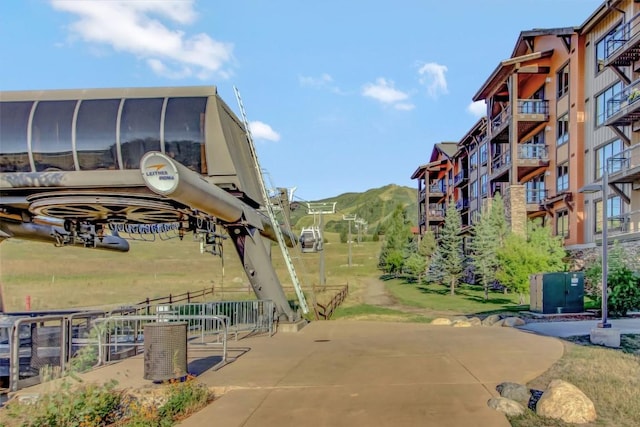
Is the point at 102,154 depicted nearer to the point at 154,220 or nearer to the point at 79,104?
the point at 79,104

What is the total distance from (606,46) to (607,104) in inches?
130

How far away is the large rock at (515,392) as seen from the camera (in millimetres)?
7043

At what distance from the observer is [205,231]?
52.0 feet

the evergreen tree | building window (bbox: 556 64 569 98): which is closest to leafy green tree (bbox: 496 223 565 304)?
the evergreen tree

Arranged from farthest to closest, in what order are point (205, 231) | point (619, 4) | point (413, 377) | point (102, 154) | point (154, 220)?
point (619, 4) < point (154, 220) < point (205, 231) < point (102, 154) < point (413, 377)

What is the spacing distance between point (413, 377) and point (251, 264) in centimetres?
885

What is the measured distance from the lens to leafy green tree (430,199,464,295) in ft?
136

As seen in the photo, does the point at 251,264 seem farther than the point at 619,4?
No

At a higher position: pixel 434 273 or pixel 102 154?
pixel 102 154

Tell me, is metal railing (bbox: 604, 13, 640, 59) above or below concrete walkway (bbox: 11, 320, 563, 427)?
above

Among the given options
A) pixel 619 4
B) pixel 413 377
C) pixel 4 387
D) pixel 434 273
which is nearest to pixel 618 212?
pixel 619 4

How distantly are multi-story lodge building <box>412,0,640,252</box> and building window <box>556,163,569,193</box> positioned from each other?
0.22ft

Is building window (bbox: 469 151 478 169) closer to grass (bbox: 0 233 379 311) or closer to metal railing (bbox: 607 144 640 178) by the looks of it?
grass (bbox: 0 233 379 311)

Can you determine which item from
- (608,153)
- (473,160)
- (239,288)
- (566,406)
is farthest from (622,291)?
(473,160)
